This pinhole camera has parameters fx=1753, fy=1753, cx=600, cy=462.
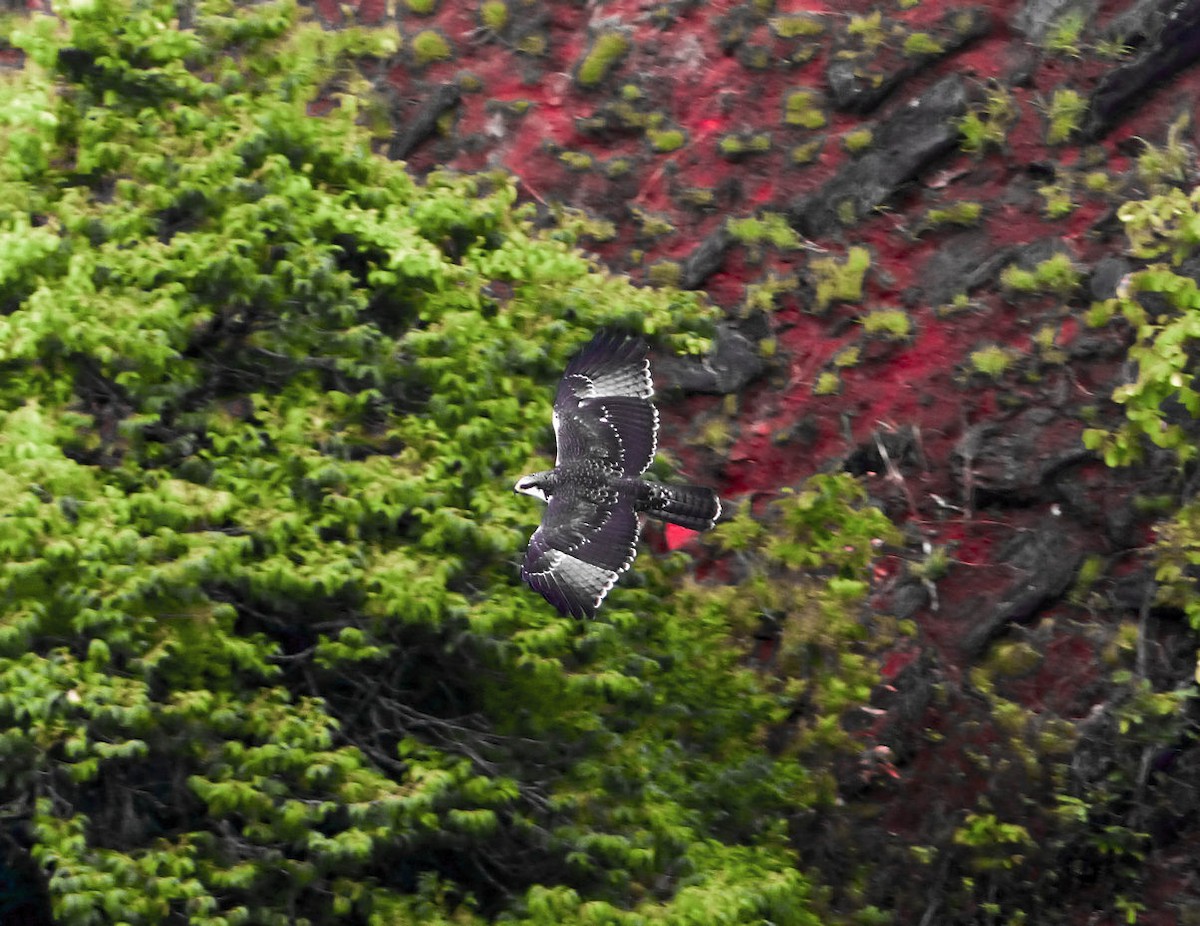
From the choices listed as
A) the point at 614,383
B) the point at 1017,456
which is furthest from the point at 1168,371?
the point at 1017,456

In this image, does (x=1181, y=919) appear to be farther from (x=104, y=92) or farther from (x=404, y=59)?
(x=404, y=59)

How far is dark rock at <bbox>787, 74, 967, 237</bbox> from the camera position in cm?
1653

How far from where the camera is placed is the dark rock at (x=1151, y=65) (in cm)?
1530

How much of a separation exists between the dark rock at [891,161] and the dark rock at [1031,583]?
3969 millimetres

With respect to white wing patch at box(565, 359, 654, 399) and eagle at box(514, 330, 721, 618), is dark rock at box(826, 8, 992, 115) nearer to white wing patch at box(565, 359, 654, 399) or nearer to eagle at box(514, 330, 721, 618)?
eagle at box(514, 330, 721, 618)

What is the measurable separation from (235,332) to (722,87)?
8226 mm

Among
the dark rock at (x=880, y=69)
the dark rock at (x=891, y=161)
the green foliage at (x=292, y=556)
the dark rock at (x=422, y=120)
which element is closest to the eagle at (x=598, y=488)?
the green foliage at (x=292, y=556)

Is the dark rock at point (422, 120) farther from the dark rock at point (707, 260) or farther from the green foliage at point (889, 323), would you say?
the green foliage at point (889, 323)

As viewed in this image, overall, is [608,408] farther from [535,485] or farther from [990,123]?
[990,123]

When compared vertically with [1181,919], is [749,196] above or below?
above

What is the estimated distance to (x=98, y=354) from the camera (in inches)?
402

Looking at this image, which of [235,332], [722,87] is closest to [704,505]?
[235,332]

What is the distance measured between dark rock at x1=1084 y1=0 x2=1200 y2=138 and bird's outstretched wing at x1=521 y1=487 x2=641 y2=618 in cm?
739

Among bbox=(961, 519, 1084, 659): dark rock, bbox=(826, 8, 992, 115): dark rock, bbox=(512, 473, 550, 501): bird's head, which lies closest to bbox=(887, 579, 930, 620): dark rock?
bbox=(961, 519, 1084, 659): dark rock
